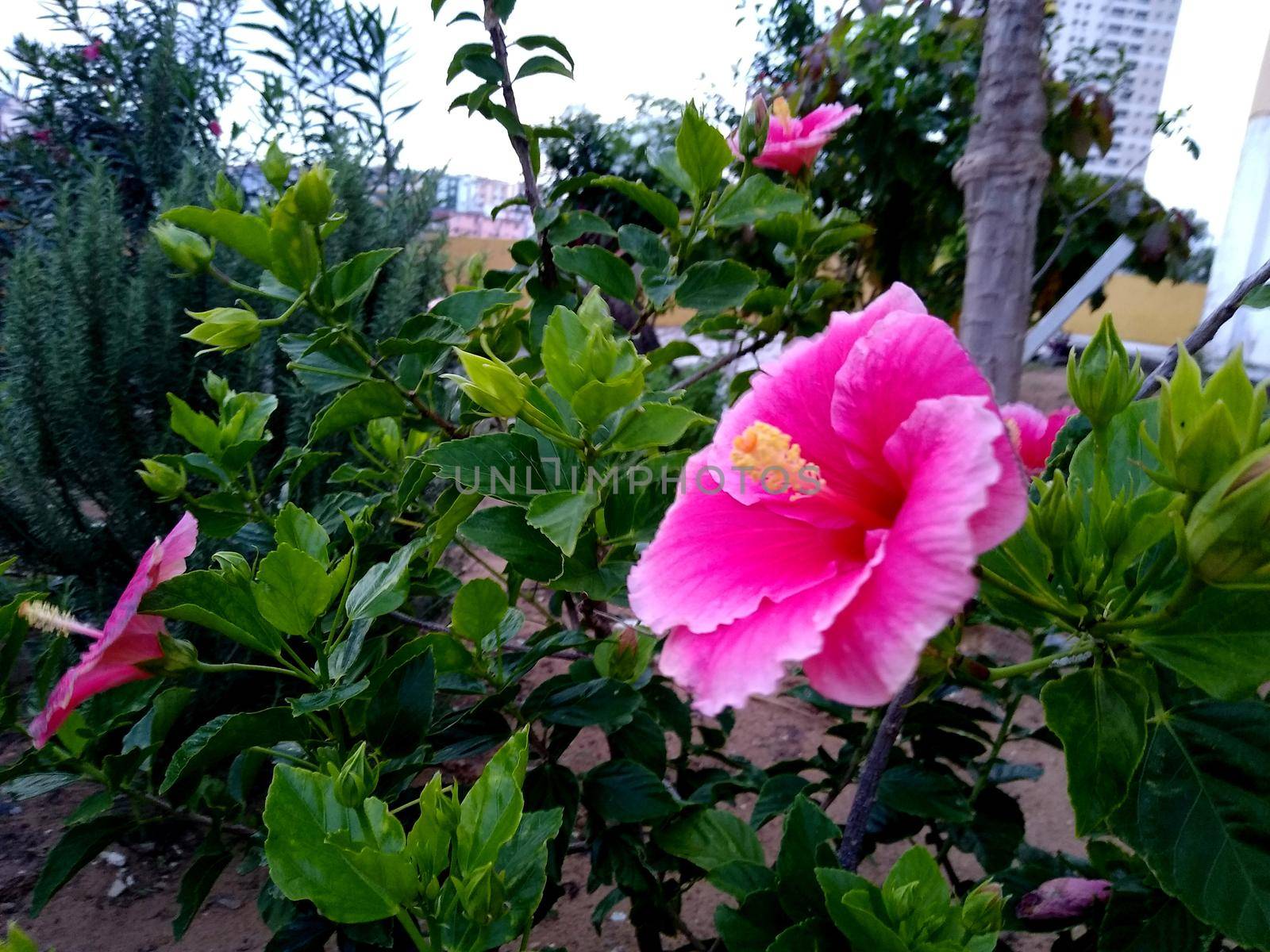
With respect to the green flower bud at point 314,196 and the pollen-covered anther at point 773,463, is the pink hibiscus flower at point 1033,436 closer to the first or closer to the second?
the pollen-covered anther at point 773,463

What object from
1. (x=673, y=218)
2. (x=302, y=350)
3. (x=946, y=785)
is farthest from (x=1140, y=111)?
(x=302, y=350)

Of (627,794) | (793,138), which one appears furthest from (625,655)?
(793,138)

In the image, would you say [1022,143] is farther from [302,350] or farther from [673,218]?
[302,350]

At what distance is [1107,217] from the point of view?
2967 millimetres

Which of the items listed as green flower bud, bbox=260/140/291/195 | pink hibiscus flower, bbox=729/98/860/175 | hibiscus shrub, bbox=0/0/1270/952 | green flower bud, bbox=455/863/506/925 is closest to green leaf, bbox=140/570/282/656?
hibiscus shrub, bbox=0/0/1270/952

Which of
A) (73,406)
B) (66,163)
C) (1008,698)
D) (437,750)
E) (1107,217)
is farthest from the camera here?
(66,163)

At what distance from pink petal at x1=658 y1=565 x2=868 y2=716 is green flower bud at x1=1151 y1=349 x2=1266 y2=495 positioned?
211mm

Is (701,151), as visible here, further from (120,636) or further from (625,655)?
(120,636)

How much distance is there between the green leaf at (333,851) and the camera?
558 millimetres

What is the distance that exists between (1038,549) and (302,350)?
2.76 ft

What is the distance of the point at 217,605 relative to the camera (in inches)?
30.8

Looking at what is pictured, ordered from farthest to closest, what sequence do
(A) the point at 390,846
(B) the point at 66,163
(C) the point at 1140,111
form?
(B) the point at 66,163, (C) the point at 1140,111, (A) the point at 390,846

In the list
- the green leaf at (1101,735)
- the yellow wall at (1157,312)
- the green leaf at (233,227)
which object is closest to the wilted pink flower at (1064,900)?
the green leaf at (1101,735)

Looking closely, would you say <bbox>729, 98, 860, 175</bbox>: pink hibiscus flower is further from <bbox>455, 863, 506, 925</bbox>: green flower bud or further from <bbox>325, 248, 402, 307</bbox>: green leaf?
<bbox>455, 863, 506, 925</bbox>: green flower bud
